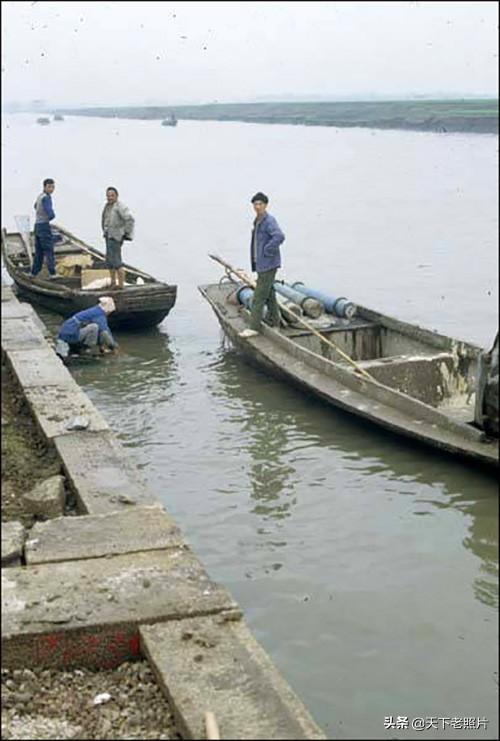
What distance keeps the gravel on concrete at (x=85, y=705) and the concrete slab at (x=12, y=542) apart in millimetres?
801

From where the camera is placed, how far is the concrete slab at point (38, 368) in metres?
8.86

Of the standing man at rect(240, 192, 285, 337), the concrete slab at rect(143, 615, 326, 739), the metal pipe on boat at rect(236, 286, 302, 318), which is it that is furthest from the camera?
the metal pipe on boat at rect(236, 286, 302, 318)

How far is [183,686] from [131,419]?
6.11 metres

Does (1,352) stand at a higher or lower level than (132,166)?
lower

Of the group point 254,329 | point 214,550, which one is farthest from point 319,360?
point 214,550

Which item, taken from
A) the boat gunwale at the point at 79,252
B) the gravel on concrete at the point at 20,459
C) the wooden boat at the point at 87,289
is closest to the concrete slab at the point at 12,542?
the gravel on concrete at the point at 20,459

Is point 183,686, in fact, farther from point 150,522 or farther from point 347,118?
point 347,118

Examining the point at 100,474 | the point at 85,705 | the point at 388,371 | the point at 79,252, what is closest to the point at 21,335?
the point at 388,371

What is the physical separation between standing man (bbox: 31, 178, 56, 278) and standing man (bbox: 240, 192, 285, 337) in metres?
4.48

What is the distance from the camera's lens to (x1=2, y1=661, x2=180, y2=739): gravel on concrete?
4.05 meters

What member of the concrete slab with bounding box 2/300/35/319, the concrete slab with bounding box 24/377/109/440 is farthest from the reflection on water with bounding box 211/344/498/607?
the concrete slab with bounding box 2/300/35/319

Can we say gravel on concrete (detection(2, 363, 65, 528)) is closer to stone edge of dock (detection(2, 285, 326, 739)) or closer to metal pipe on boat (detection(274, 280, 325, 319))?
stone edge of dock (detection(2, 285, 326, 739))

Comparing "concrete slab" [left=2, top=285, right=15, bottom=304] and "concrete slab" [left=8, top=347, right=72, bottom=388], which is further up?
"concrete slab" [left=2, top=285, right=15, bottom=304]

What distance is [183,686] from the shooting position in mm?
4094
